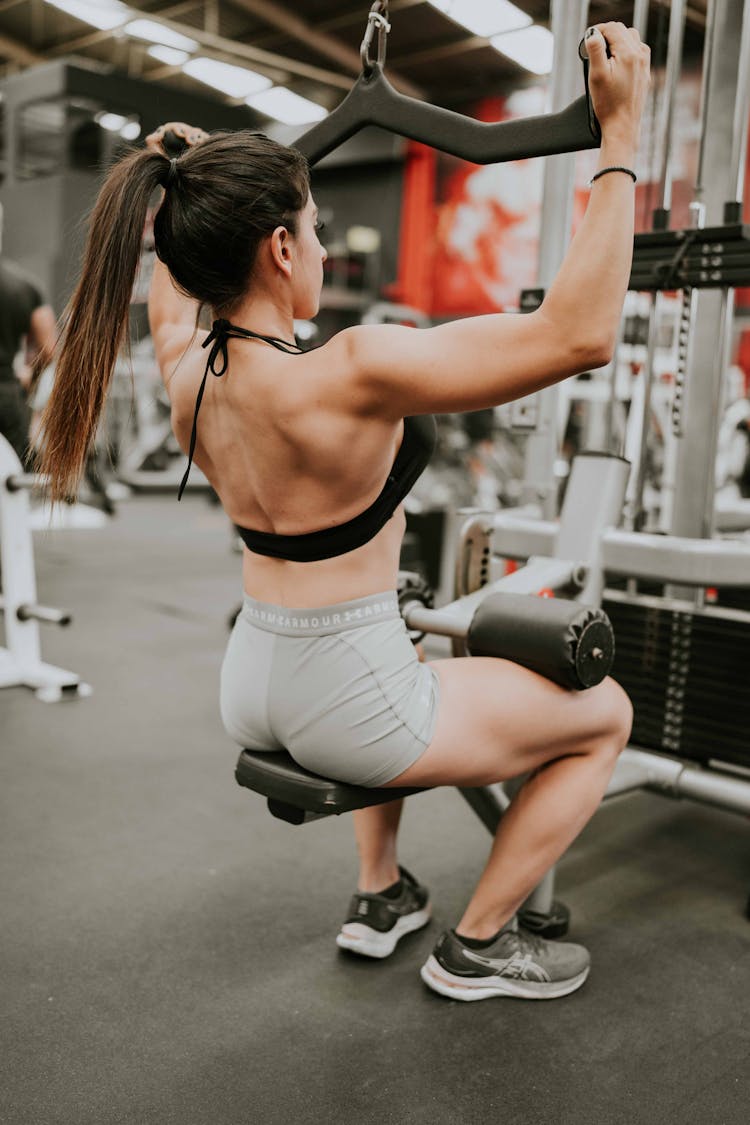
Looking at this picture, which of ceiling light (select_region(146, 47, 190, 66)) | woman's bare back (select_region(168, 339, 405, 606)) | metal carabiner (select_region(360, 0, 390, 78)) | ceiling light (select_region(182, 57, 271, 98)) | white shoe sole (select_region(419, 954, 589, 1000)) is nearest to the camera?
woman's bare back (select_region(168, 339, 405, 606))

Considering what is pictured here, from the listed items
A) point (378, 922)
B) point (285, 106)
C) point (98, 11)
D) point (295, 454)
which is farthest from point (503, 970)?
point (285, 106)

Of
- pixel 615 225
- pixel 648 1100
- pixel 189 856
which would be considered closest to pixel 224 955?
pixel 189 856

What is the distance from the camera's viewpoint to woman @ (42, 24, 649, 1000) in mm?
1100

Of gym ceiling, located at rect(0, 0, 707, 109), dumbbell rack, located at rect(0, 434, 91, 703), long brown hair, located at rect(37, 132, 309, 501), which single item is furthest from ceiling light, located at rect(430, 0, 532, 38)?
long brown hair, located at rect(37, 132, 309, 501)

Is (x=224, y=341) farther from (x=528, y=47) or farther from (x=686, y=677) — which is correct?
(x=528, y=47)

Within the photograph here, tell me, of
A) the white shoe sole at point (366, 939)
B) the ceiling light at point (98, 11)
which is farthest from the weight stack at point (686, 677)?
the ceiling light at point (98, 11)

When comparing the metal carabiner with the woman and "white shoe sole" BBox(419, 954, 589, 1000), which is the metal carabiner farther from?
"white shoe sole" BBox(419, 954, 589, 1000)

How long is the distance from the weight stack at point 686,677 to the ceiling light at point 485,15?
7028 mm

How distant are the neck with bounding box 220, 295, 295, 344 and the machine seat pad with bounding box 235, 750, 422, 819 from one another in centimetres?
59

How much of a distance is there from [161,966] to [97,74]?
356 inches

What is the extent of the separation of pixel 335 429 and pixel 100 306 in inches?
13.6

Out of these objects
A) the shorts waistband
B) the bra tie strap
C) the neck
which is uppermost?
the neck

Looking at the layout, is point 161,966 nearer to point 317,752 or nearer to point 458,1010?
point 458,1010

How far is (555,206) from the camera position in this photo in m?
1.99
